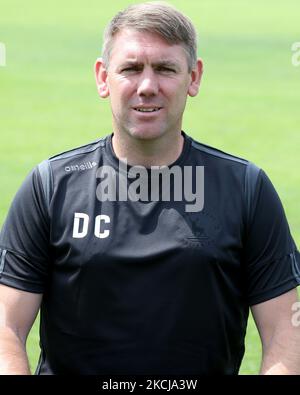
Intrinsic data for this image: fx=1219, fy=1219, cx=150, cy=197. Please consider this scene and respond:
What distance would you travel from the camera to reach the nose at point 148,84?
4117 millimetres

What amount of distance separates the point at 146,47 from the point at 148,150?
354 mm

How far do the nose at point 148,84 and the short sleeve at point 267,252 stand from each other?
1.63 ft

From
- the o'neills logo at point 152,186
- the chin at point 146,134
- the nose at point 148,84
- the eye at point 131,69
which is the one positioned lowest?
the o'neills logo at point 152,186

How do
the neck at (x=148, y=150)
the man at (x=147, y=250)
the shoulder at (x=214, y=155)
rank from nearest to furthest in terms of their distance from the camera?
the man at (x=147, y=250) < the neck at (x=148, y=150) < the shoulder at (x=214, y=155)

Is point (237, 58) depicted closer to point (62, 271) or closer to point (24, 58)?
point (24, 58)

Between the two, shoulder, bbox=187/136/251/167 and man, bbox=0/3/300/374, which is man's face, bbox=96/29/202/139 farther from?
shoulder, bbox=187/136/251/167

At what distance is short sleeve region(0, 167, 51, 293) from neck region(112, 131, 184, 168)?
12.6 inches

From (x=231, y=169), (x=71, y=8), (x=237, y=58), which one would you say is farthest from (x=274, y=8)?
(x=231, y=169)

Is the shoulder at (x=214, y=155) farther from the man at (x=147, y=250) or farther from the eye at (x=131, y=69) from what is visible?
the eye at (x=131, y=69)

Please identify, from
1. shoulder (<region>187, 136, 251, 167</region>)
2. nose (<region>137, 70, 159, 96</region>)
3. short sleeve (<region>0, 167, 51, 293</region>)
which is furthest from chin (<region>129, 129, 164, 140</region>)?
short sleeve (<region>0, 167, 51, 293</region>)

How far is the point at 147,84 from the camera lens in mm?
4121

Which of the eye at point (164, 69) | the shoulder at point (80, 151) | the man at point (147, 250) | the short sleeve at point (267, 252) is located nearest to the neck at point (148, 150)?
the man at point (147, 250)

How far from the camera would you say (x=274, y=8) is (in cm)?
2933

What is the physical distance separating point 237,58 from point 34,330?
44.0ft
